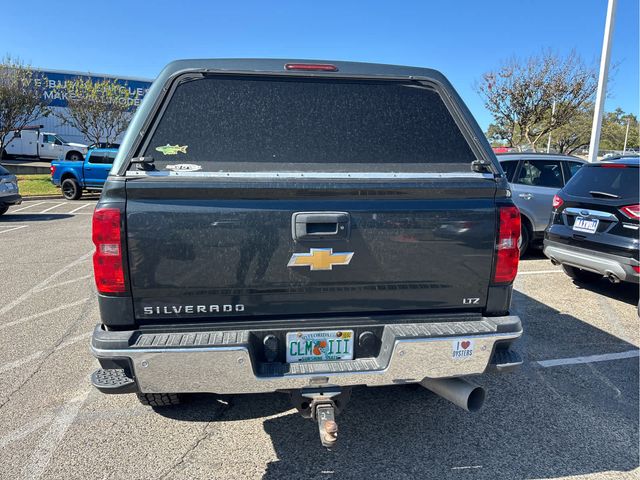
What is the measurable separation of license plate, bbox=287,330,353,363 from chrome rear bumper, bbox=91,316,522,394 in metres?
0.04

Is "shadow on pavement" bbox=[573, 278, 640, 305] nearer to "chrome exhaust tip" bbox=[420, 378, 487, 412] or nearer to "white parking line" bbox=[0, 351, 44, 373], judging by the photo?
"chrome exhaust tip" bbox=[420, 378, 487, 412]

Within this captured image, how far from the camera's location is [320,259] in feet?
7.57

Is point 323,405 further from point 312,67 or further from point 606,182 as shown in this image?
point 606,182

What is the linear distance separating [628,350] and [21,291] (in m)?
6.96

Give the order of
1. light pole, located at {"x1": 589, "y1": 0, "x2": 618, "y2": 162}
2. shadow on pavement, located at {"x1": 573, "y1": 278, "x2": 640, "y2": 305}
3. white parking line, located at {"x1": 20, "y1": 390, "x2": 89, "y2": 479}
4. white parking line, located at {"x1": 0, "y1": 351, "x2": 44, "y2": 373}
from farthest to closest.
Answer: light pole, located at {"x1": 589, "y1": 0, "x2": 618, "y2": 162}, shadow on pavement, located at {"x1": 573, "y1": 278, "x2": 640, "y2": 305}, white parking line, located at {"x1": 0, "y1": 351, "x2": 44, "y2": 373}, white parking line, located at {"x1": 20, "y1": 390, "x2": 89, "y2": 479}

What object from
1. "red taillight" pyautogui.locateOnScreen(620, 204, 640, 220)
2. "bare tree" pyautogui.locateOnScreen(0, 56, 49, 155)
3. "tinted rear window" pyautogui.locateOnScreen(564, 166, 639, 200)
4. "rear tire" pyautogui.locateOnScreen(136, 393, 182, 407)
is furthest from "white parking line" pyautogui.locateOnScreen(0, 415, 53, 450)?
"bare tree" pyautogui.locateOnScreen(0, 56, 49, 155)

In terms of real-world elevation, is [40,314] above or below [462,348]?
below

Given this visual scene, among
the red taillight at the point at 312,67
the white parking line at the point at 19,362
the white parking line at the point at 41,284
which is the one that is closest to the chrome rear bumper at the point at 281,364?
the red taillight at the point at 312,67

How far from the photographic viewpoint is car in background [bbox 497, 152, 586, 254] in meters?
7.86

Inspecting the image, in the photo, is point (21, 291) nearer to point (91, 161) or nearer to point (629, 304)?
point (629, 304)

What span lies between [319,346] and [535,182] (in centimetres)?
693

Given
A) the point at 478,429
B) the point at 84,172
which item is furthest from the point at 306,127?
the point at 84,172

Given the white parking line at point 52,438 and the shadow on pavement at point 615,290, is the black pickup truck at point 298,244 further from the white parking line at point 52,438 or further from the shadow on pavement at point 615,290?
the shadow on pavement at point 615,290

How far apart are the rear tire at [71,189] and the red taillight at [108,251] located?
16.7 metres
